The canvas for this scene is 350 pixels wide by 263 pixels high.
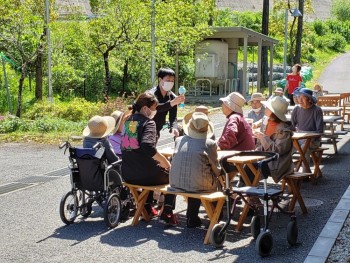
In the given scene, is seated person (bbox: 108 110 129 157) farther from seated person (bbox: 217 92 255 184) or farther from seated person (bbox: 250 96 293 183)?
seated person (bbox: 250 96 293 183)

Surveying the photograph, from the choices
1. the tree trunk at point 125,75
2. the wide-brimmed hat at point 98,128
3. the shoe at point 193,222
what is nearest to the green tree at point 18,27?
the tree trunk at point 125,75

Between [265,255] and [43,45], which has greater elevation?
[43,45]

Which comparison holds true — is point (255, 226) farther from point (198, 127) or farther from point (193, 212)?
point (198, 127)

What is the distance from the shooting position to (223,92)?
27.6 metres

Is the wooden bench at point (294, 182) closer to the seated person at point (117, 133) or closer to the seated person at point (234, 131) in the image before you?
the seated person at point (234, 131)

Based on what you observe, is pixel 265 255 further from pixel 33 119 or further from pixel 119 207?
pixel 33 119

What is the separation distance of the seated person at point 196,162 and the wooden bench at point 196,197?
0.12 meters

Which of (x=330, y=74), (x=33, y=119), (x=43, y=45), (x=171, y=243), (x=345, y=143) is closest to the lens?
(x=171, y=243)

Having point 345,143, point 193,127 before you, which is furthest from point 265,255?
point 345,143

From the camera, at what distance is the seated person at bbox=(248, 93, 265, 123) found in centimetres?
990

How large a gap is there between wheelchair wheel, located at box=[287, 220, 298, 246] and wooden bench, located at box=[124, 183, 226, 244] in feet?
2.45

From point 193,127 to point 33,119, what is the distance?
1182cm

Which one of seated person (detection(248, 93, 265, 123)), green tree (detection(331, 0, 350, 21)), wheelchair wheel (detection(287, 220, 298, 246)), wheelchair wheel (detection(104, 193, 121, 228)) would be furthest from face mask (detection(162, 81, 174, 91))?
green tree (detection(331, 0, 350, 21))

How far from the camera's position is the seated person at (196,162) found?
6.49 meters
